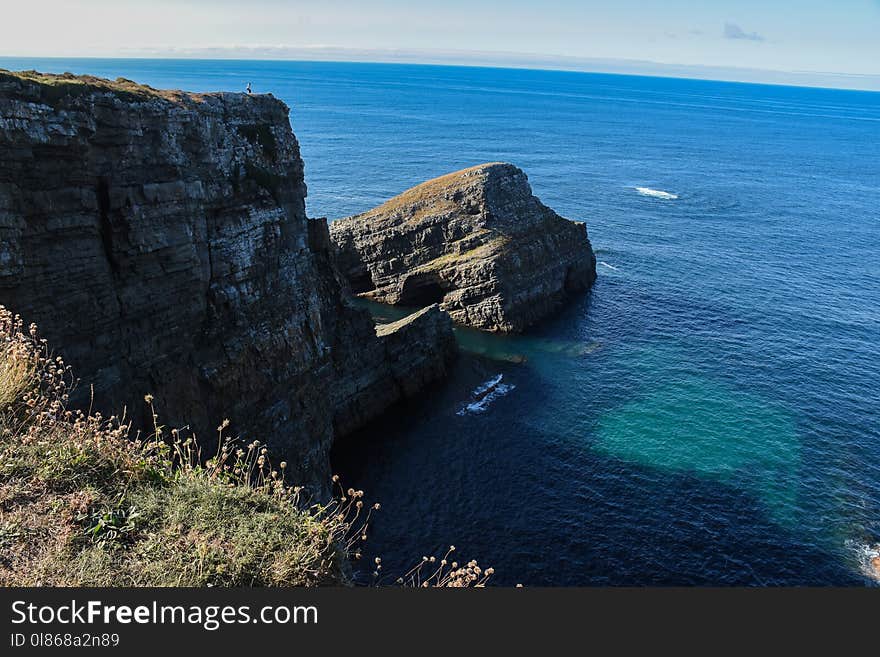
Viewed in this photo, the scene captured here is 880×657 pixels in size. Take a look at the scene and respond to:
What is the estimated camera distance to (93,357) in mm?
27453

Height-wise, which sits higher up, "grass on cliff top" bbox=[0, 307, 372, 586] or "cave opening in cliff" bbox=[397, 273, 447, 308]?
"grass on cliff top" bbox=[0, 307, 372, 586]

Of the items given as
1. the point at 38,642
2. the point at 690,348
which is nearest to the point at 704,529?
the point at 690,348

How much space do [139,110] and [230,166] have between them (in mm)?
6389

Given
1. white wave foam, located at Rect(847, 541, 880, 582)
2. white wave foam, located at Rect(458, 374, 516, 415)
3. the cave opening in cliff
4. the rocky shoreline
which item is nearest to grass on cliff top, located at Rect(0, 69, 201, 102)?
the rocky shoreline

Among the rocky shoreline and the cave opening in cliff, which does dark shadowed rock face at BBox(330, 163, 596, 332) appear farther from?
the rocky shoreline

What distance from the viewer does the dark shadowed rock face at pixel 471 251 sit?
77250 millimetres

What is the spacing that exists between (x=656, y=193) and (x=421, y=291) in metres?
82.8

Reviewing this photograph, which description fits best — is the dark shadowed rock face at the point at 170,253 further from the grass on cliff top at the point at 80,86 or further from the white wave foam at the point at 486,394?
the white wave foam at the point at 486,394

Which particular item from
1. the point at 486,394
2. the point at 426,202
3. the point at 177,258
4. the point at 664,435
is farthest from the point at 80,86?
the point at 426,202

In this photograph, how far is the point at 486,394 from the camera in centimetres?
5953

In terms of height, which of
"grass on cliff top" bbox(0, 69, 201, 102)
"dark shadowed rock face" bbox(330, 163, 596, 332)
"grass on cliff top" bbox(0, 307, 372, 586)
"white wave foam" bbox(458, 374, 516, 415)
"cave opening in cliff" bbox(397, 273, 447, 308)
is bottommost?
"white wave foam" bbox(458, 374, 516, 415)

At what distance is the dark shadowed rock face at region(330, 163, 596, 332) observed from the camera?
77250 millimetres

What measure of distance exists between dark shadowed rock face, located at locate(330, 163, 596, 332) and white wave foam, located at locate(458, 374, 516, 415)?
14.4 metres

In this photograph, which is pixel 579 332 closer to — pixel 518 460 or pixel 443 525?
pixel 518 460
